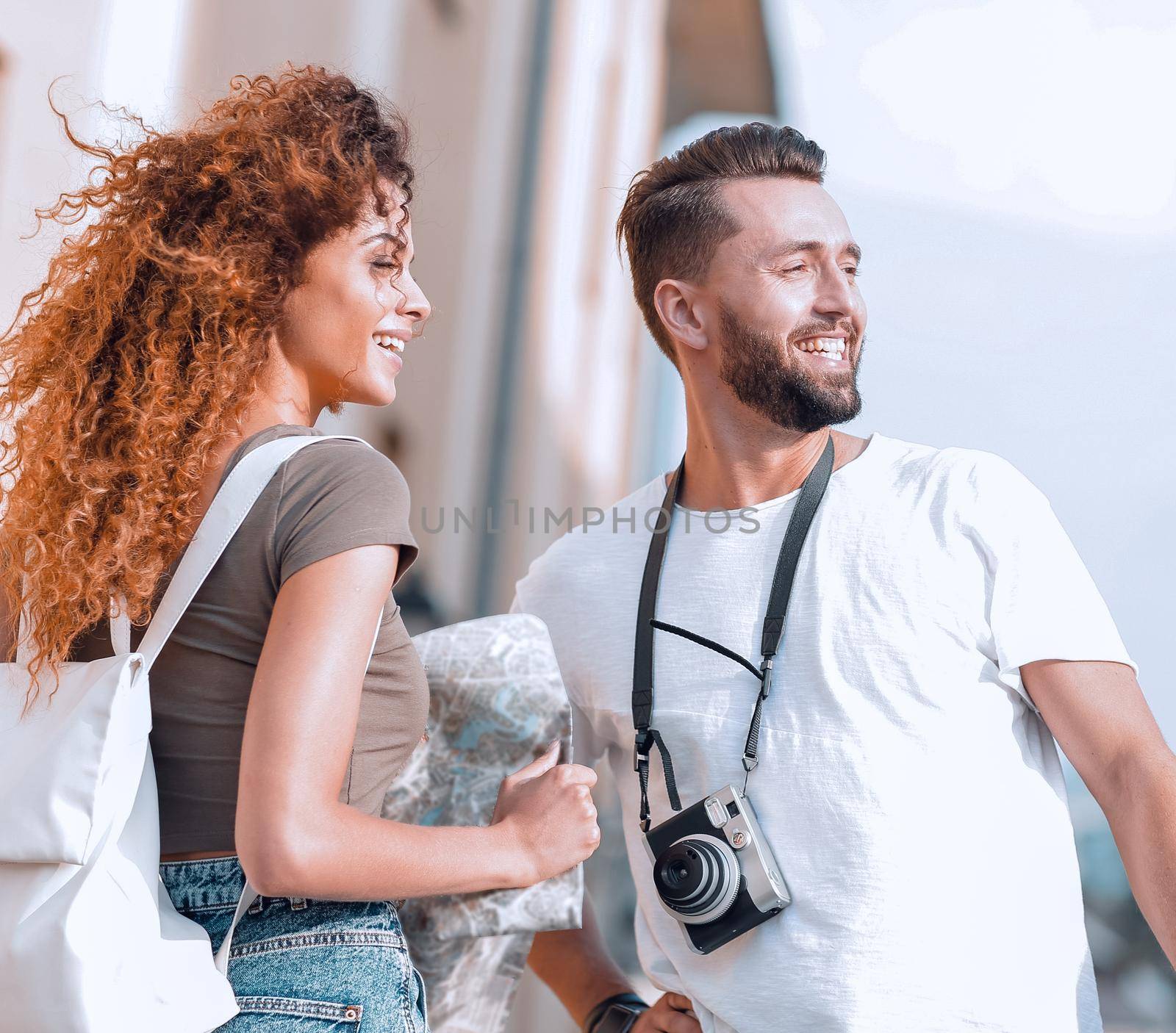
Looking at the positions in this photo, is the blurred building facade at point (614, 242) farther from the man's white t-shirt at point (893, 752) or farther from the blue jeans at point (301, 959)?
the blue jeans at point (301, 959)

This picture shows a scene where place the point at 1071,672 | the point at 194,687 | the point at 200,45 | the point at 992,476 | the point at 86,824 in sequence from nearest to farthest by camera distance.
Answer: the point at 86,824, the point at 194,687, the point at 1071,672, the point at 992,476, the point at 200,45

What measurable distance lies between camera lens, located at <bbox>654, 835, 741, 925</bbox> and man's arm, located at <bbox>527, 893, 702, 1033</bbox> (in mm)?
269

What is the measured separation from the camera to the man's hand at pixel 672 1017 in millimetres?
1509

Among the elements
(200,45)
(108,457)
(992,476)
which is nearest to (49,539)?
(108,457)

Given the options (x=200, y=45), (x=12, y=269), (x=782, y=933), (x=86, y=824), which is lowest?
(x=782, y=933)

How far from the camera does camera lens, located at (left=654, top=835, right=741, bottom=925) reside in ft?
4.61

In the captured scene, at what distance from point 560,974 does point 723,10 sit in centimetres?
227

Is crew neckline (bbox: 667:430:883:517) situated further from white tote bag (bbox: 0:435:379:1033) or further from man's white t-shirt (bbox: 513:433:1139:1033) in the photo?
white tote bag (bbox: 0:435:379:1033)

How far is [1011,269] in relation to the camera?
2246 millimetres

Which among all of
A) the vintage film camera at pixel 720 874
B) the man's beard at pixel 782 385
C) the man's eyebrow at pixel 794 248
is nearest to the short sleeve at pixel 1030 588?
the man's beard at pixel 782 385

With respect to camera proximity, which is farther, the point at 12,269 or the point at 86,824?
the point at 12,269

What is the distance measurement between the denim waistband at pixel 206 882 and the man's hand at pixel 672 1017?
0.72m

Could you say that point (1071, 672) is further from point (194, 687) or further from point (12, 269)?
point (12, 269)

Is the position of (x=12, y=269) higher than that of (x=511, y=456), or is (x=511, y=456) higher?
(x=12, y=269)
